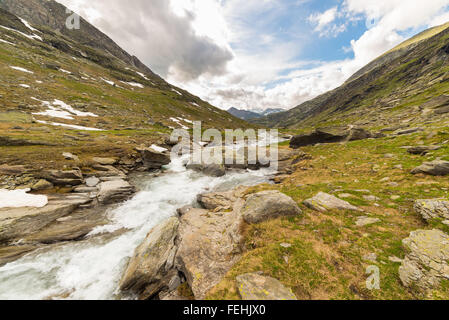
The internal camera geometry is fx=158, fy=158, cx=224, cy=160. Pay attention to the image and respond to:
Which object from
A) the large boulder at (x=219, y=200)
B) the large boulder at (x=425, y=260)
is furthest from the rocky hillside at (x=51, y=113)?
the large boulder at (x=425, y=260)

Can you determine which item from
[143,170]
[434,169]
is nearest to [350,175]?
[434,169]

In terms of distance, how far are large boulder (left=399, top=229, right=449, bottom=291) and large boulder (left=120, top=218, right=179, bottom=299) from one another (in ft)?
38.6

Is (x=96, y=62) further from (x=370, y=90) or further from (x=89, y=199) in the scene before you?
(x=370, y=90)

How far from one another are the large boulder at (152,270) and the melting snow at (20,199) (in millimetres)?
12194

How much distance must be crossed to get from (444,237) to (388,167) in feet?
48.3

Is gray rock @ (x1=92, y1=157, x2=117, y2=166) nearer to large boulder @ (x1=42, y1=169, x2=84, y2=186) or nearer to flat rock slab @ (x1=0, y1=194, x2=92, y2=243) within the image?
large boulder @ (x1=42, y1=169, x2=84, y2=186)

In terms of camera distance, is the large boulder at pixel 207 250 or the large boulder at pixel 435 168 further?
the large boulder at pixel 435 168

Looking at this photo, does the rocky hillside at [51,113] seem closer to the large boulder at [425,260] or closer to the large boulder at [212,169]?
the large boulder at [212,169]

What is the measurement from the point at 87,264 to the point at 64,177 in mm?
13526

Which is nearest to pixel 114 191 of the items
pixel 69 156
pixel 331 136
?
pixel 69 156

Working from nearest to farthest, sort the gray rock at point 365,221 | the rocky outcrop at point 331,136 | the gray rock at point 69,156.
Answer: the gray rock at point 365,221 → the gray rock at point 69,156 → the rocky outcrop at point 331,136

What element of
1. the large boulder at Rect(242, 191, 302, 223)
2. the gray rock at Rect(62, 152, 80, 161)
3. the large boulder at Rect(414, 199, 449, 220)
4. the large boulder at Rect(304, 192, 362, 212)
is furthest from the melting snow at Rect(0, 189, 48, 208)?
the large boulder at Rect(414, 199, 449, 220)

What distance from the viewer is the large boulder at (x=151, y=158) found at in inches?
1280

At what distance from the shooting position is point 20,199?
14.9m
